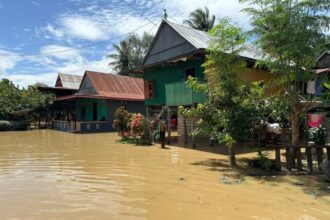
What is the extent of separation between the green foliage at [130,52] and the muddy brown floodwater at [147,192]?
41088 mm

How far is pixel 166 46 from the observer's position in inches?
873

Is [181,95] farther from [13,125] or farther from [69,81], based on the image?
[69,81]

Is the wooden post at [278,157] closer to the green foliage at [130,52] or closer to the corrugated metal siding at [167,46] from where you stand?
the corrugated metal siding at [167,46]

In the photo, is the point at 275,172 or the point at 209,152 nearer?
the point at 275,172

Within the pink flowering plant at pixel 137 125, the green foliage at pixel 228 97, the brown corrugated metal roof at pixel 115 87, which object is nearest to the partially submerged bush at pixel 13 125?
the brown corrugated metal roof at pixel 115 87

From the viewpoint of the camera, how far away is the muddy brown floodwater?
255 inches

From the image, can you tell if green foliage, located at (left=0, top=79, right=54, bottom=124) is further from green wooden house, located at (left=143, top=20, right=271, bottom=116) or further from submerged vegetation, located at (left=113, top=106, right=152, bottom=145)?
submerged vegetation, located at (left=113, top=106, right=152, bottom=145)

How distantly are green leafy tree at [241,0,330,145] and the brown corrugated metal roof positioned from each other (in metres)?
20.1

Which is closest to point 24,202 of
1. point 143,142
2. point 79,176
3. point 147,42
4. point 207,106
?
point 79,176

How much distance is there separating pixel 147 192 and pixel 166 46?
50.8 ft

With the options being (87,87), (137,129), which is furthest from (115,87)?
(137,129)

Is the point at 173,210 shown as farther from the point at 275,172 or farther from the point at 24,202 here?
the point at 275,172

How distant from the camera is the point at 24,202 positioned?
7172 mm

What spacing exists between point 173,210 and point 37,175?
5300mm
